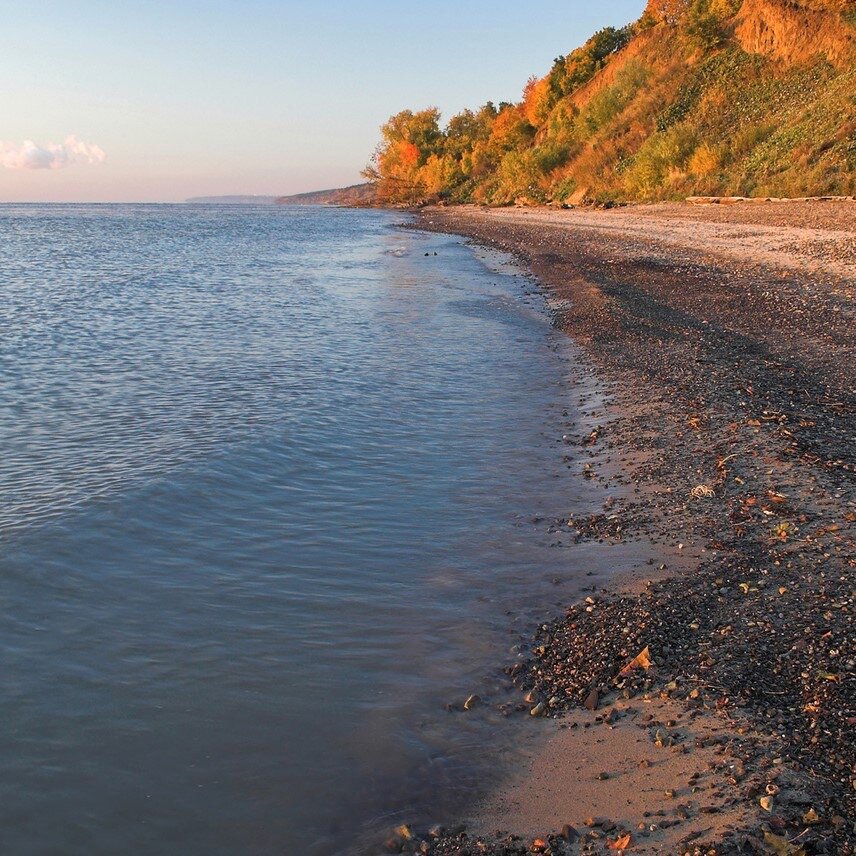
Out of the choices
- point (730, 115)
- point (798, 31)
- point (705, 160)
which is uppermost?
point (798, 31)

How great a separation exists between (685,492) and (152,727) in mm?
4481

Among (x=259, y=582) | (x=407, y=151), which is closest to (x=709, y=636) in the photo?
(x=259, y=582)

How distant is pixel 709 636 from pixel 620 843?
5.50 feet

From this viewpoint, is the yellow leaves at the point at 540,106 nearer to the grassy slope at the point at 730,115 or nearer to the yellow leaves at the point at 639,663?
the grassy slope at the point at 730,115

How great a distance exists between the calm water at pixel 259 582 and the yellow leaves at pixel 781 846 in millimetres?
1269

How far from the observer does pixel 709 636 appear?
14.5 feet

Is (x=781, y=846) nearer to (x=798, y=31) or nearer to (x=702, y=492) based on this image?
(x=702, y=492)

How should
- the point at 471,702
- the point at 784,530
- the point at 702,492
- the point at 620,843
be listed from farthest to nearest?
the point at 702,492 < the point at 784,530 < the point at 471,702 < the point at 620,843

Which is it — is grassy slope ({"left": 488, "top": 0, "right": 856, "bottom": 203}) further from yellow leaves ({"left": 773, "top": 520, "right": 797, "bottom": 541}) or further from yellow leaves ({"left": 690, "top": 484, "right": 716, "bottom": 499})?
yellow leaves ({"left": 773, "top": 520, "right": 797, "bottom": 541})

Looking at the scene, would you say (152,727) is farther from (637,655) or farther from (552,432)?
(552,432)

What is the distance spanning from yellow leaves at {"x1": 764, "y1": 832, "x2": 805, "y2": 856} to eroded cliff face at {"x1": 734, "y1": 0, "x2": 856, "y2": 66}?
140 ft

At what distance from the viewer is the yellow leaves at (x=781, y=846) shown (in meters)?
2.77

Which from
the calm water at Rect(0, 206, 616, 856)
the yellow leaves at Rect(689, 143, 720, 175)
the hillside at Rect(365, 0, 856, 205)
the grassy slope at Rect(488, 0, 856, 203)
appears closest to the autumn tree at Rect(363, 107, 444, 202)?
the hillside at Rect(365, 0, 856, 205)

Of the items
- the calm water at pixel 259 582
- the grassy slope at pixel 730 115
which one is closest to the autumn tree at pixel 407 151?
the grassy slope at pixel 730 115
